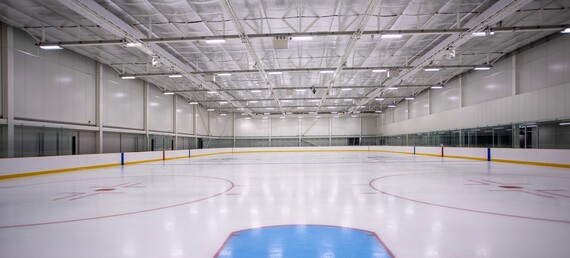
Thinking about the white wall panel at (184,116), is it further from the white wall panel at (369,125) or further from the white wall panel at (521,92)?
the white wall panel at (369,125)

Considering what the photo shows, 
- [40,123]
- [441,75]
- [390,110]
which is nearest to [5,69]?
[40,123]

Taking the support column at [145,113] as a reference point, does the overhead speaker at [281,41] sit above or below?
above

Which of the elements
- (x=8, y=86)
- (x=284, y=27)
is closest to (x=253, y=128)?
(x=284, y=27)

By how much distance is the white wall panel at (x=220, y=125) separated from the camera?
40531mm

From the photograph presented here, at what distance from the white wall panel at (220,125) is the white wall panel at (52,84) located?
22694 millimetres

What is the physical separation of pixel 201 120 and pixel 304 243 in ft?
114

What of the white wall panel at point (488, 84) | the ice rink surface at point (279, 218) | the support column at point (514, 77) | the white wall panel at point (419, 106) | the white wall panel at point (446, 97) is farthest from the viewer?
the white wall panel at point (419, 106)

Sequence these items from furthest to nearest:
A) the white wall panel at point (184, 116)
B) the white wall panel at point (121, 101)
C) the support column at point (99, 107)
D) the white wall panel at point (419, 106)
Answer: the white wall panel at point (184, 116) → the white wall panel at point (419, 106) → the white wall panel at point (121, 101) → the support column at point (99, 107)

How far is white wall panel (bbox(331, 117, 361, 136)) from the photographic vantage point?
149ft

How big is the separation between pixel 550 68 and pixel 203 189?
18.3 meters

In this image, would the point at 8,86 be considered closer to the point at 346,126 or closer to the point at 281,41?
the point at 281,41

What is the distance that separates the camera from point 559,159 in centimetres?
1366

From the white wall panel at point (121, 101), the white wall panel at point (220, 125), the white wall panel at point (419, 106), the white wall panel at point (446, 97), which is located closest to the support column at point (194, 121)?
the white wall panel at point (220, 125)

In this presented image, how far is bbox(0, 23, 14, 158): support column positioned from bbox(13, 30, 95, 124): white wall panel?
375 mm
